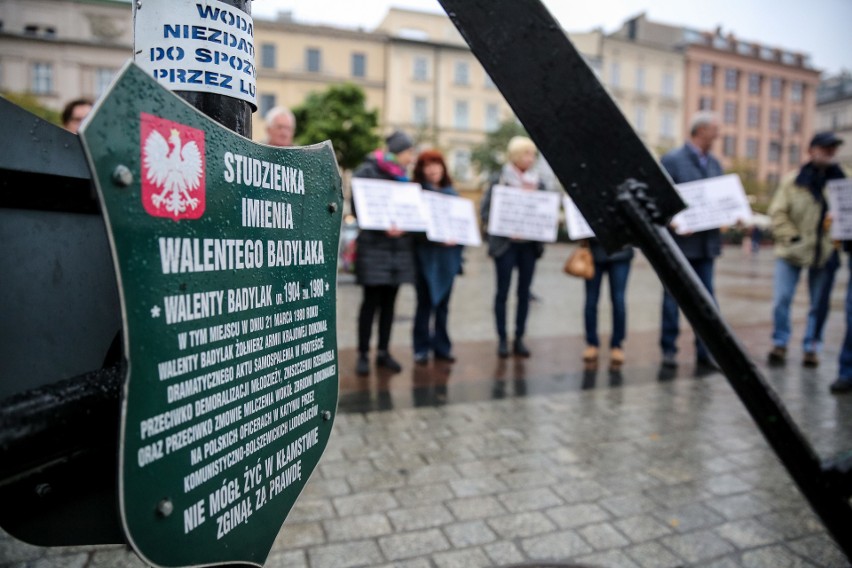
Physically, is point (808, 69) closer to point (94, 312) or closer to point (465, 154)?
point (465, 154)

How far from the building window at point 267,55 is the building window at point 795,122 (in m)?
60.2

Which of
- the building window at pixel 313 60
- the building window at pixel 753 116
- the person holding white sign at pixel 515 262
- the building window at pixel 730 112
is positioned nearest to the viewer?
the person holding white sign at pixel 515 262

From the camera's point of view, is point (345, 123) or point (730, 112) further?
point (730, 112)

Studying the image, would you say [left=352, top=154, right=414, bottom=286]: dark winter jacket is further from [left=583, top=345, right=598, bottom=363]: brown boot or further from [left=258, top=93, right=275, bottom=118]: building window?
[left=258, top=93, right=275, bottom=118]: building window

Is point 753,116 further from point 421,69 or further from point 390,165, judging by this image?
point 390,165

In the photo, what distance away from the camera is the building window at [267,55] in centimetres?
4880

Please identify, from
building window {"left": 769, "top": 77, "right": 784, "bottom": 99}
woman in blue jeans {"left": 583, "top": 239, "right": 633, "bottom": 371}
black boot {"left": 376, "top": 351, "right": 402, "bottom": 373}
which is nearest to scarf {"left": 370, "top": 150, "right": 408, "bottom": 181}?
black boot {"left": 376, "top": 351, "right": 402, "bottom": 373}

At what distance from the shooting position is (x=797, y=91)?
7300 cm

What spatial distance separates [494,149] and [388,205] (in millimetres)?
39588

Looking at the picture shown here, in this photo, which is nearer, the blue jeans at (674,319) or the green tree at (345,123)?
the blue jeans at (674,319)

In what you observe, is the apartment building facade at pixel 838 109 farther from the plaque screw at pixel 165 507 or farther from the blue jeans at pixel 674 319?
the plaque screw at pixel 165 507

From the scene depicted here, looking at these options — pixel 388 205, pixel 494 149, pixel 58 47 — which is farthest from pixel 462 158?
pixel 388 205

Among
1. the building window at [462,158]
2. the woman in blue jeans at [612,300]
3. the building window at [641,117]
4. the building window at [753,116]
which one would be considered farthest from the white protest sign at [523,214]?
the building window at [753,116]

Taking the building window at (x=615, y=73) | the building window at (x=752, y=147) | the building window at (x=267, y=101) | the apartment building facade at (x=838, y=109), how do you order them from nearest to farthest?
the building window at (x=267, y=101) < the building window at (x=615, y=73) < the building window at (x=752, y=147) < the apartment building facade at (x=838, y=109)
